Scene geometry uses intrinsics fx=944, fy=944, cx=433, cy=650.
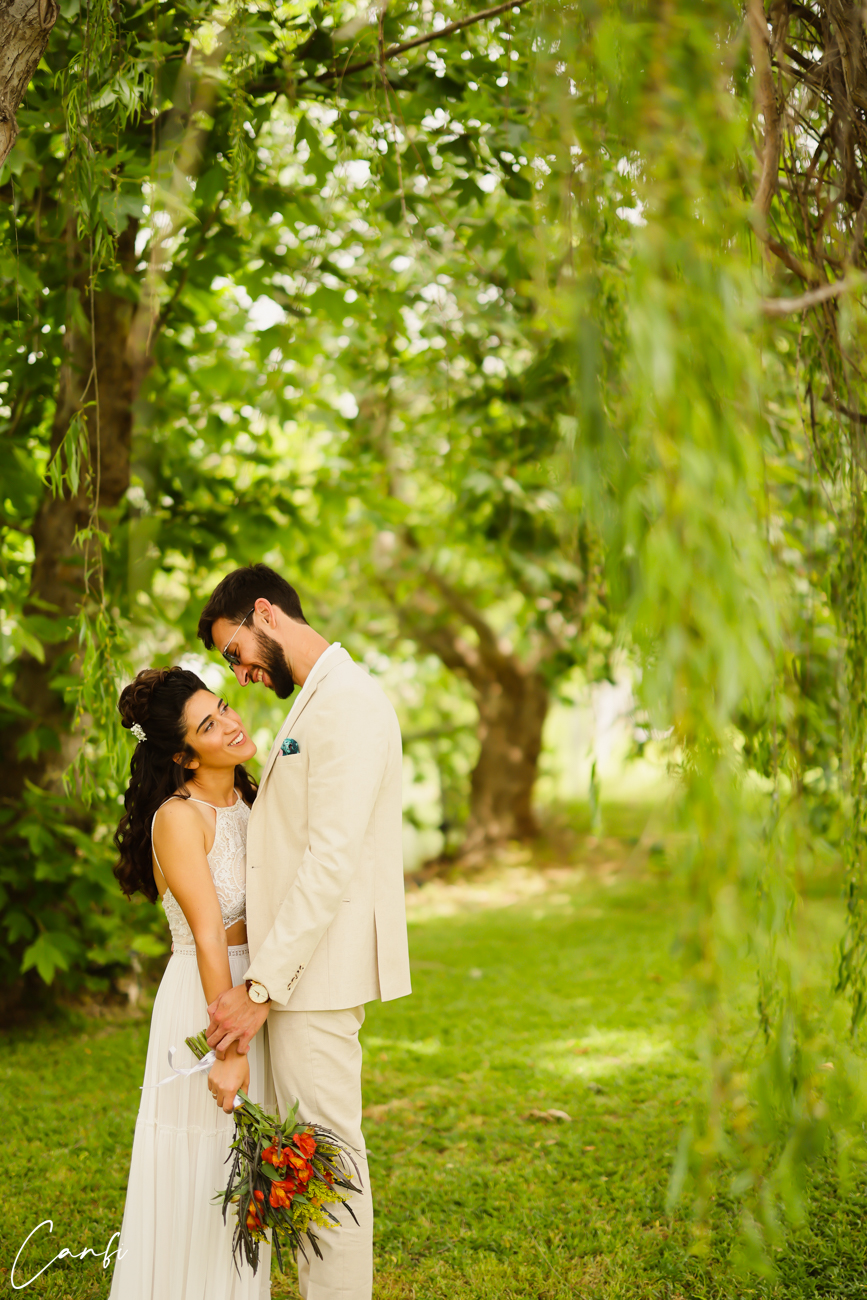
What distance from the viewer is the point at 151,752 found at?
2.46m

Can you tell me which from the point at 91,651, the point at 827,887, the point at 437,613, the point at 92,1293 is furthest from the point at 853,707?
the point at 437,613

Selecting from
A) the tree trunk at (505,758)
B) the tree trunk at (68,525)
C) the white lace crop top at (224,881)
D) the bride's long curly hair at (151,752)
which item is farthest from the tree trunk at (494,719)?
the white lace crop top at (224,881)

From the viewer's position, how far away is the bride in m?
2.18

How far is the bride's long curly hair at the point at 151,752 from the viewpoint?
8.00ft

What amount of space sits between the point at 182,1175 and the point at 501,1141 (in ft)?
5.40

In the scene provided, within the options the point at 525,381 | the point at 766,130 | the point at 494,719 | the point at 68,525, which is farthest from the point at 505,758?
the point at 766,130

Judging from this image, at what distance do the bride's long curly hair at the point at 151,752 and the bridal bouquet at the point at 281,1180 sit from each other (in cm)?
75

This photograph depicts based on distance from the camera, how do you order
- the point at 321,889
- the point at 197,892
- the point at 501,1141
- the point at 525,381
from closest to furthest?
the point at 321,889 → the point at 197,892 → the point at 501,1141 → the point at 525,381

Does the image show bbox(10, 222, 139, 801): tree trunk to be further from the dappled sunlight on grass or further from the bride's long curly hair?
the dappled sunlight on grass

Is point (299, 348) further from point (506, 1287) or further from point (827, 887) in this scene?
point (827, 887)

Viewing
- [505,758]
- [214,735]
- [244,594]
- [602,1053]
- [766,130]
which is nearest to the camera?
[766,130]

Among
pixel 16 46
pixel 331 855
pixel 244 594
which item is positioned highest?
pixel 16 46

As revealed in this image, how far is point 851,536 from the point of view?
1895 millimetres

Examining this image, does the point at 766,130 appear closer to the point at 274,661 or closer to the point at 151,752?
the point at 274,661
